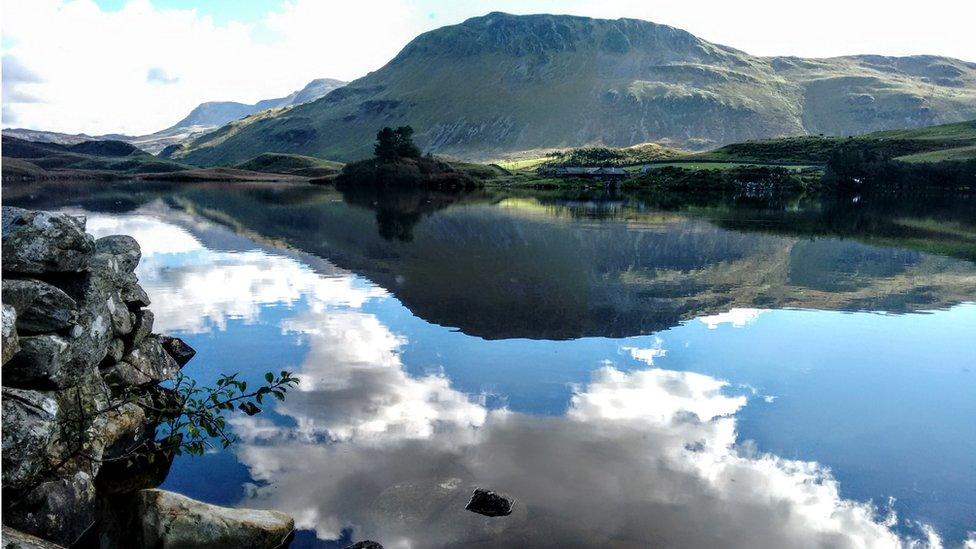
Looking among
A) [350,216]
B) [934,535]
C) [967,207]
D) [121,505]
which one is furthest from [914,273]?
[967,207]

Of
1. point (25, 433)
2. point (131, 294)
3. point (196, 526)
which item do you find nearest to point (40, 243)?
point (25, 433)

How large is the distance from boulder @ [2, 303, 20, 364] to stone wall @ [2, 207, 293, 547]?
0.02m

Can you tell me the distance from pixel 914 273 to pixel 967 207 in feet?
331

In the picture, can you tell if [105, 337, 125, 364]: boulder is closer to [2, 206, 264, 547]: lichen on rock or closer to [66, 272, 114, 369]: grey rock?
[2, 206, 264, 547]: lichen on rock

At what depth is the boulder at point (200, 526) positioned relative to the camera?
14914 millimetres

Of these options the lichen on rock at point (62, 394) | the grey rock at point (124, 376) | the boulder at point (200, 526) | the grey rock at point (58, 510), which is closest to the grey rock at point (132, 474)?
the lichen on rock at point (62, 394)

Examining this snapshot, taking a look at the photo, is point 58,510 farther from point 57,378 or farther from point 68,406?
point 57,378

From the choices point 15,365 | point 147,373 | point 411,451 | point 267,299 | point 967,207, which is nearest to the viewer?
point 15,365

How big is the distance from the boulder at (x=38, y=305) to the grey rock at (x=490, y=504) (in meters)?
12.1

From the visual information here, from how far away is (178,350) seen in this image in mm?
28891

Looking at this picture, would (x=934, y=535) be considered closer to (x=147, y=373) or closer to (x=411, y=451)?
(x=411, y=451)

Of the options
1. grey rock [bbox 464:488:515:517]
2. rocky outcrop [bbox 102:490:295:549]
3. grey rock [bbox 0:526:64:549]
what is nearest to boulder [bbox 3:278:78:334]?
rocky outcrop [bbox 102:490:295:549]

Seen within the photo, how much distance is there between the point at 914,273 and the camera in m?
56.5

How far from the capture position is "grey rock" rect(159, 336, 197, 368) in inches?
1121
